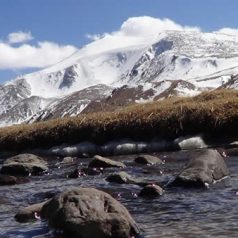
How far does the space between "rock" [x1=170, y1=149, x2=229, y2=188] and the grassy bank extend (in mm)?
12680

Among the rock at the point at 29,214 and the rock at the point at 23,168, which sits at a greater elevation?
the rock at the point at 23,168

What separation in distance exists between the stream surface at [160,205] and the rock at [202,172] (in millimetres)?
414

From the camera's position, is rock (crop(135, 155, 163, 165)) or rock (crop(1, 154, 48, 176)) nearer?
rock (crop(1, 154, 48, 176))

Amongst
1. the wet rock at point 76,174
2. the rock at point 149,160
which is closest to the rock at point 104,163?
the rock at point 149,160

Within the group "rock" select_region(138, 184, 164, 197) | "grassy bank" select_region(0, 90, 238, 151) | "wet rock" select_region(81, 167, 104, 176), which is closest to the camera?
"rock" select_region(138, 184, 164, 197)

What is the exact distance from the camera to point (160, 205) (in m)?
18.4

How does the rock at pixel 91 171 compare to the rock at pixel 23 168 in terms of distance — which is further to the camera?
the rock at pixel 23 168

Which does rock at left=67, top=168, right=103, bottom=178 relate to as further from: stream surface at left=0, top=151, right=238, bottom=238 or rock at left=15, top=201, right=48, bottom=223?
rock at left=15, top=201, right=48, bottom=223

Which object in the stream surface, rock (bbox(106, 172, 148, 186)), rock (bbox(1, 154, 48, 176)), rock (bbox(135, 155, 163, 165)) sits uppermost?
rock (bbox(1, 154, 48, 176))

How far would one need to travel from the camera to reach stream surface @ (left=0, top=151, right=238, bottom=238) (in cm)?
1527

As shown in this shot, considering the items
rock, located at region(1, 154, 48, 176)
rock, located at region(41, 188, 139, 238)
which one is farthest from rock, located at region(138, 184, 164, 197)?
rock, located at region(1, 154, 48, 176)

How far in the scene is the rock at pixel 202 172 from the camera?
2128 cm

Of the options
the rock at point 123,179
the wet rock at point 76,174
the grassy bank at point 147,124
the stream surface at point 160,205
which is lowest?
the stream surface at point 160,205

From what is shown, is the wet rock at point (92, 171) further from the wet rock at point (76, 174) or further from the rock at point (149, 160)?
the rock at point (149, 160)
